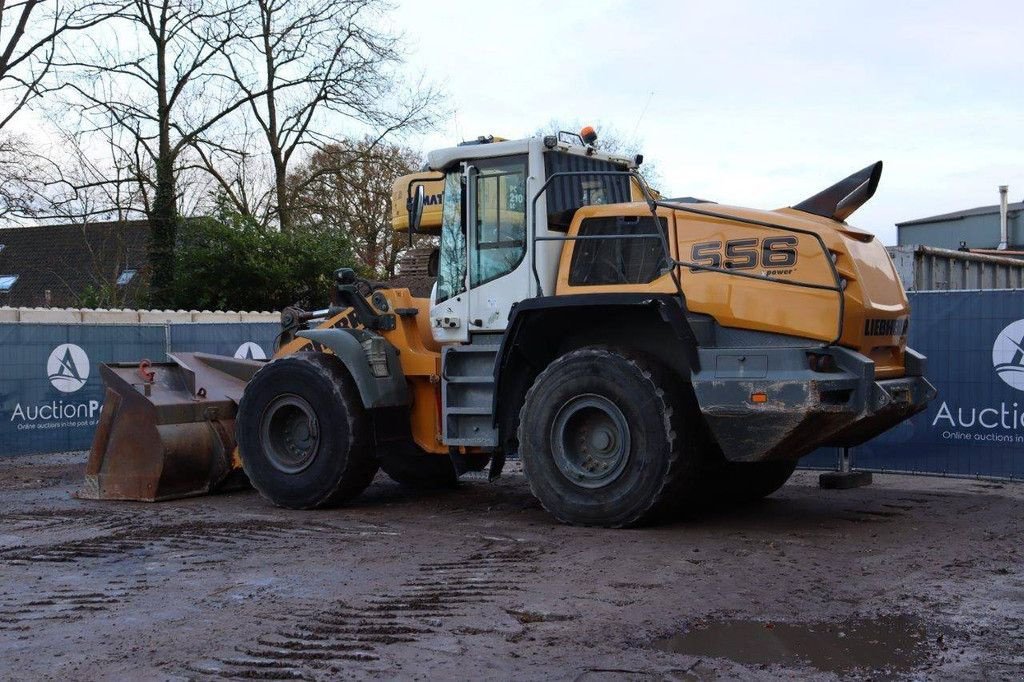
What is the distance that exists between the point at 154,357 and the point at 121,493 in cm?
609

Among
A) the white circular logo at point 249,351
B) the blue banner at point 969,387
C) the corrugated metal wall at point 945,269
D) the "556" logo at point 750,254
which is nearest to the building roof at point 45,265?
the white circular logo at point 249,351

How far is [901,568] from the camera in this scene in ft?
24.3

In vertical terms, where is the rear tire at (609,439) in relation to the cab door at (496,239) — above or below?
below

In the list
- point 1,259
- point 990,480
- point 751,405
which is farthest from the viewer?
point 1,259

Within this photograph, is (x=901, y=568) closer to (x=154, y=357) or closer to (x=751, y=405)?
(x=751, y=405)

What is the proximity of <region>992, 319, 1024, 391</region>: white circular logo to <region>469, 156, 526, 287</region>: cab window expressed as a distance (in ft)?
18.1

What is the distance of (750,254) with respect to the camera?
27.4 feet

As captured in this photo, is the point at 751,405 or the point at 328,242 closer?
the point at 751,405

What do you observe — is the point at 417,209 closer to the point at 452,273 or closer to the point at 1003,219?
the point at 452,273

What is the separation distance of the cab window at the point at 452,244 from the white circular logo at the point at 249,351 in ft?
27.3

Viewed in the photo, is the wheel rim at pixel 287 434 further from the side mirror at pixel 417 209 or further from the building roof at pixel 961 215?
the building roof at pixel 961 215

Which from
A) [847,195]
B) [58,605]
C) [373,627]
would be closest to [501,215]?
[847,195]

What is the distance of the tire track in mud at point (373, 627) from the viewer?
207 inches

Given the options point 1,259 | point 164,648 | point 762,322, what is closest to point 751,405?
point 762,322
